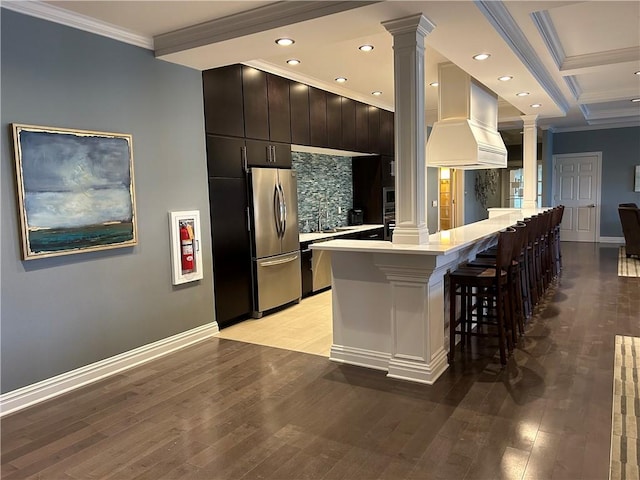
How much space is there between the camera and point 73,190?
10.5ft

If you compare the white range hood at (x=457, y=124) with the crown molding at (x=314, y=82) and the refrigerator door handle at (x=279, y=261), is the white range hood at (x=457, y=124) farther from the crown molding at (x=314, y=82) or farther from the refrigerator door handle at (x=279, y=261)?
the refrigerator door handle at (x=279, y=261)

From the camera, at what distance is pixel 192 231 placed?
4180 millimetres

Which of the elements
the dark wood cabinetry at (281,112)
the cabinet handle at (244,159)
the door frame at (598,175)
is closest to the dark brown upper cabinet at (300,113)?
the dark wood cabinetry at (281,112)

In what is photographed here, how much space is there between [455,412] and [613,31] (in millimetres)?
3932

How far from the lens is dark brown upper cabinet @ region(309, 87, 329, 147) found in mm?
5699

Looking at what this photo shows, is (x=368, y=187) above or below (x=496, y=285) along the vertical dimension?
above

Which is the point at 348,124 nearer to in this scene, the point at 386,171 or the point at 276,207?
the point at 386,171

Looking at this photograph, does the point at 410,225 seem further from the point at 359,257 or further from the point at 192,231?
the point at 192,231

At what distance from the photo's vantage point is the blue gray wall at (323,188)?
6406 millimetres

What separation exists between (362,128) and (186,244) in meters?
3.72

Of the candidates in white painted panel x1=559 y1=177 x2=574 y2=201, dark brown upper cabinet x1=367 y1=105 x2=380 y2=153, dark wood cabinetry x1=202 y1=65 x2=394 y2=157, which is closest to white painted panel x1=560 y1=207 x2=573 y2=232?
white painted panel x1=559 y1=177 x2=574 y2=201

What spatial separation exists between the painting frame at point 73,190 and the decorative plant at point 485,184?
10.5m

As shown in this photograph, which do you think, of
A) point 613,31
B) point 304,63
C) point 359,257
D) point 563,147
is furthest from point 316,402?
point 563,147

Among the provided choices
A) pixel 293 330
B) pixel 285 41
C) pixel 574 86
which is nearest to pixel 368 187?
pixel 574 86
